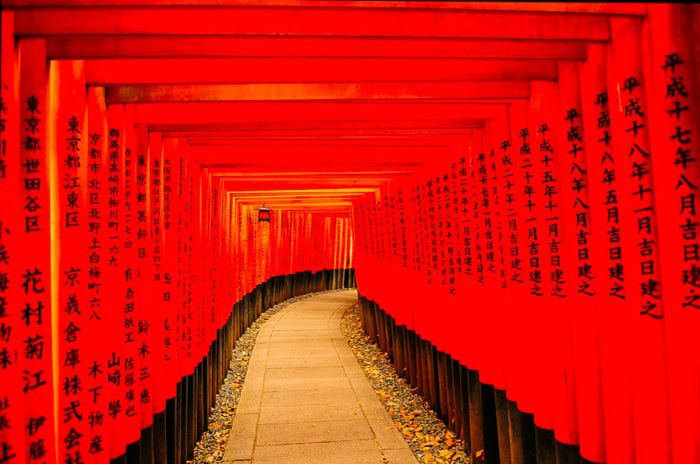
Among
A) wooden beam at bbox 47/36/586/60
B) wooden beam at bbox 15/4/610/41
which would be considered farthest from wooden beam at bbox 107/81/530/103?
wooden beam at bbox 15/4/610/41

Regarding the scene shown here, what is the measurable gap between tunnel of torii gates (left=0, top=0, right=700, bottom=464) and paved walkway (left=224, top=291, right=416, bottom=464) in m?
1.08

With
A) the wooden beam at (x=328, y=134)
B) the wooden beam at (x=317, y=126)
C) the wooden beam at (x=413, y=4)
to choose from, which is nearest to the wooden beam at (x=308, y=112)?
the wooden beam at (x=317, y=126)

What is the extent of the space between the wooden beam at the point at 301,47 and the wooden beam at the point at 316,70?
1.31ft

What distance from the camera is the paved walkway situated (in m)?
6.34

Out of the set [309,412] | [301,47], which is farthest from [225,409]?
[301,47]

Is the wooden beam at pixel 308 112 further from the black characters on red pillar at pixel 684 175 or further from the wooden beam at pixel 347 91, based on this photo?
the black characters on red pillar at pixel 684 175

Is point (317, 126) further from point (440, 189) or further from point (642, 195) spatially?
point (642, 195)

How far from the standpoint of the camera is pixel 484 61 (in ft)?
13.0

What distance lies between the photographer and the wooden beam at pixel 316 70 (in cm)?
374

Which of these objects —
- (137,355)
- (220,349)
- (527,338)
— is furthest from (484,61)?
(220,349)

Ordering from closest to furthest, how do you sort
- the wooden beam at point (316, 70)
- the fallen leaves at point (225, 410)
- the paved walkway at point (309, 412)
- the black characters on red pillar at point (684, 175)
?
the black characters on red pillar at point (684, 175), the wooden beam at point (316, 70), the paved walkway at point (309, 412), the fallen leaves at point (225, 410)

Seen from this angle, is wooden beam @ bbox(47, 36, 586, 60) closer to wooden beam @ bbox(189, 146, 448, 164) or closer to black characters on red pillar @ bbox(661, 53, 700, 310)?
black characters on red pillar @ bbox(661, 53, 700, 310)

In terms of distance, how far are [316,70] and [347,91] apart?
20.0 inches

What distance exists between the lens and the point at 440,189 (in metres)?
6.73
